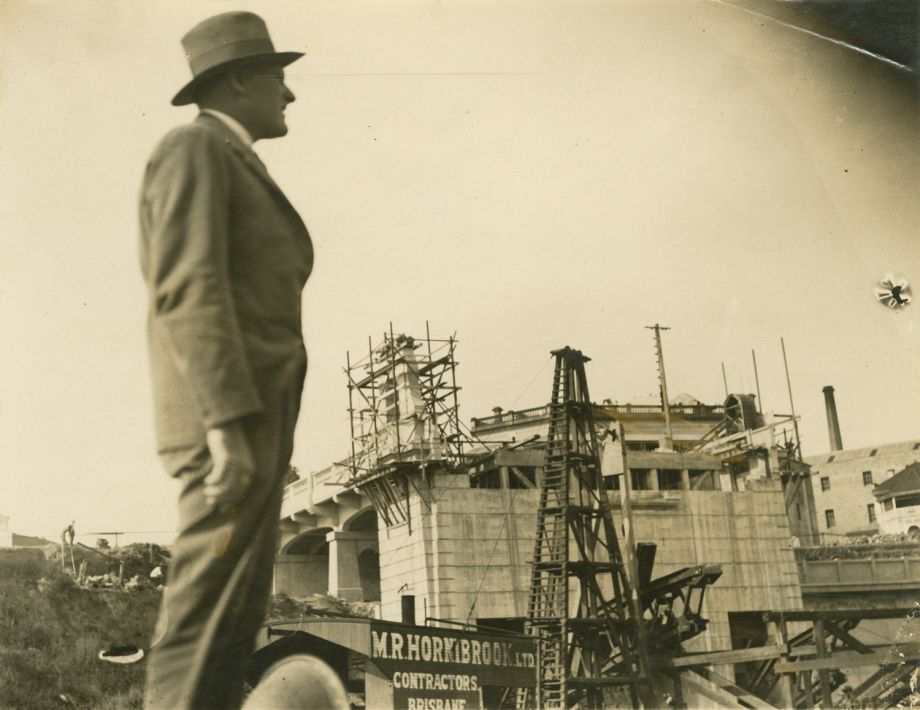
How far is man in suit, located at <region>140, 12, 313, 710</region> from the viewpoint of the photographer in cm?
Result: 339

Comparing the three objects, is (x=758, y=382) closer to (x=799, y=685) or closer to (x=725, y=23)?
(x=725, y=23)

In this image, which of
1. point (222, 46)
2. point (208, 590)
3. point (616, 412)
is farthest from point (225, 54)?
point (616, 412)

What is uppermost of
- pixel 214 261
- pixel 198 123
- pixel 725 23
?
pixel 725 23

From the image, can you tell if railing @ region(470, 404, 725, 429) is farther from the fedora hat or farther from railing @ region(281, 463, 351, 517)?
the fedora hat

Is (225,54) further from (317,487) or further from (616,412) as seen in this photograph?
(317,487)

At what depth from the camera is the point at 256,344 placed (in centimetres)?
365

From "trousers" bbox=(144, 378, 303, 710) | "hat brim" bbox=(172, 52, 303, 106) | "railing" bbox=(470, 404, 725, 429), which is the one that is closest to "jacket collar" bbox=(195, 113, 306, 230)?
"hat brim" bbox=(172, 52, 303, 106)

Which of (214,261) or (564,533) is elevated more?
(564,533)

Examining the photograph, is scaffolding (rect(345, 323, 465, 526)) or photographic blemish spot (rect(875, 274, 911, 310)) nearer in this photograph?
photographic blemish spot (rect(875, 274, 911, 310))

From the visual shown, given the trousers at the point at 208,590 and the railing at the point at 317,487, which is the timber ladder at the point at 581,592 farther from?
the trousers at the point at 208,590

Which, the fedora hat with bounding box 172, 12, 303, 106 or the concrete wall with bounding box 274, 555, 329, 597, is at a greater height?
the concrete wall with bounding box 274, 555, 329, 597

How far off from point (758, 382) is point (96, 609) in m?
10.3

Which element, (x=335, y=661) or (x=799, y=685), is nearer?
(x=335, y=661)

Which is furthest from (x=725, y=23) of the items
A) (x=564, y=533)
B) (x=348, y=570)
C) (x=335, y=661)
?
(x=348, y=570)
